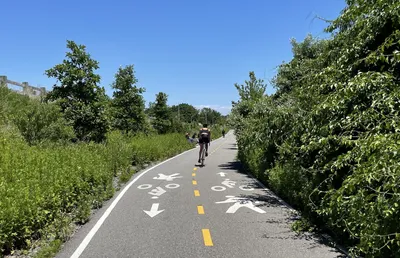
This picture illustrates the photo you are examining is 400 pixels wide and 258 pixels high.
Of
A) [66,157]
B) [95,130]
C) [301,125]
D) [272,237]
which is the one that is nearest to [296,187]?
[301,125]

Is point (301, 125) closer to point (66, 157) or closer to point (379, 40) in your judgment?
point (379, 40)

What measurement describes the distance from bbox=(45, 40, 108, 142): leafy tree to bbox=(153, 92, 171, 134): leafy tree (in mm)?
21286

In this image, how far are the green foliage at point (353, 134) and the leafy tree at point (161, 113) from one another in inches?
1160

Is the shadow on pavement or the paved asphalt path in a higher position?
the shadow on pavement

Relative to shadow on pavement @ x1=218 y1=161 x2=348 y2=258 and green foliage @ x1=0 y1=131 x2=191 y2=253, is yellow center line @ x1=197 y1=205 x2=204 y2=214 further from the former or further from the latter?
green foliage @ x1=0 y1=131 x2=191 y2=253

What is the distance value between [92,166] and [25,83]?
2476 cm

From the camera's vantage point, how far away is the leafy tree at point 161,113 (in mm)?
39688

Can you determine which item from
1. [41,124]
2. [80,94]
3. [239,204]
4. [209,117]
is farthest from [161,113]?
[209,117]

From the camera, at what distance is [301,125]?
24.6 ft

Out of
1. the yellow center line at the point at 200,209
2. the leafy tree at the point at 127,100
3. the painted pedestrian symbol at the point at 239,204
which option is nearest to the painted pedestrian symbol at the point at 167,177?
the painted pedestrian symbol at the point at 239,204

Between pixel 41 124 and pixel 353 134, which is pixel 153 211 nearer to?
pixel 353 134

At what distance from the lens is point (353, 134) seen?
19.1ft

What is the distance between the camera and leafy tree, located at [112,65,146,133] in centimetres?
2770

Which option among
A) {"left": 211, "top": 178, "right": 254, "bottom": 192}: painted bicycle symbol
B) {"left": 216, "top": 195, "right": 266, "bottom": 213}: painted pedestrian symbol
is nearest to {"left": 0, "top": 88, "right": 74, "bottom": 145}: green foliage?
{"left": 211, "top": 178, "right": 254, "bottom": 192}: painted bicycle symbol
